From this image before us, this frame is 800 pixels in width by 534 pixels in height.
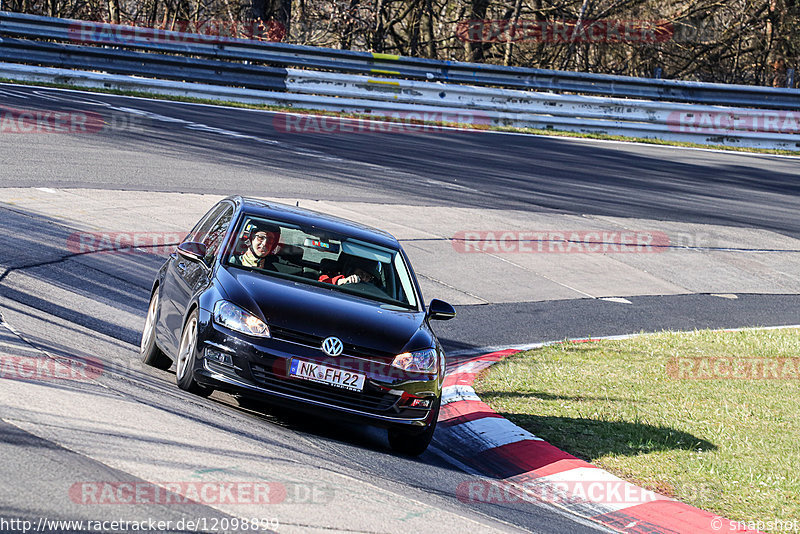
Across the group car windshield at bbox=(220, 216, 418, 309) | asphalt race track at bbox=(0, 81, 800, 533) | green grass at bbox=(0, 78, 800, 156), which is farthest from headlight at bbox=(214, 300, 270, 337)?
green grass at bbox=(0, 78, 800, 156)

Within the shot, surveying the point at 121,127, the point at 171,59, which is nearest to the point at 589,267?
the point at 121,127

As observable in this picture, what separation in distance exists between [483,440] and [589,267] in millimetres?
7700

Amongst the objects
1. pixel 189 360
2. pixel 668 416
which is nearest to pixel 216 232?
pixel 189 360

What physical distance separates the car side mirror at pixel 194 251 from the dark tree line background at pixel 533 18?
22995mm

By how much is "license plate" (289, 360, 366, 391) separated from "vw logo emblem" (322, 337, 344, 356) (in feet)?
0.31

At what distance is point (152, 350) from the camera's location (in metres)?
8.16

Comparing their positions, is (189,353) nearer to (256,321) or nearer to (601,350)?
(256,321)

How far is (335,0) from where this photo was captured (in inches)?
1236

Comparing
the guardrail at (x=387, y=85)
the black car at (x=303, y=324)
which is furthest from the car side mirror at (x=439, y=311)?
the guardrail at (x=387, y=85)

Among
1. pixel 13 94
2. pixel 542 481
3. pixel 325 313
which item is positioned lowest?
pixel 542 481

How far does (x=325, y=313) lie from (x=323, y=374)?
1.53ft

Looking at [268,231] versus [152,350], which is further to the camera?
[152,350]

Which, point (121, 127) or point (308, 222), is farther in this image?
point (121, 127)

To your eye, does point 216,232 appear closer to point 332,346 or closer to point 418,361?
point 332,346
